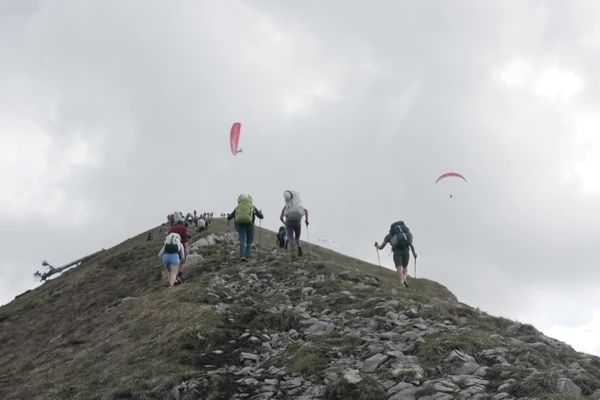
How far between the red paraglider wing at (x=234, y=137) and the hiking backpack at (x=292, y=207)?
865cm

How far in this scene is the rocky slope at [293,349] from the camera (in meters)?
8.63

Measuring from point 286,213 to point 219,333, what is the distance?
971cm

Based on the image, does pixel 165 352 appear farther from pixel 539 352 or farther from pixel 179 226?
pixel 179 226

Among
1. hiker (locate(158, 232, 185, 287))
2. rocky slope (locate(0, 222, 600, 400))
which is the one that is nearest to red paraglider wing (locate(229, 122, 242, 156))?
hiker (locate(158, 232, 185, 287))

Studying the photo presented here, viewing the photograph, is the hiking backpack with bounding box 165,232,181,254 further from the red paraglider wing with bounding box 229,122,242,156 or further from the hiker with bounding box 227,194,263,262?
the red paraglider wing with bounding box 229,122,242,156

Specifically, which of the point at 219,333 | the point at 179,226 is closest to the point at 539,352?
the point at 219,333

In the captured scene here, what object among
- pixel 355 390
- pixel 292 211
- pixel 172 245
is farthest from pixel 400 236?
pixel 355 390

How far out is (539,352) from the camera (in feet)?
33.2

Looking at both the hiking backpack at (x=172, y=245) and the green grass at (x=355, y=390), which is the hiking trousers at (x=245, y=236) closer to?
the hiking backpack at (x=172, y=245)

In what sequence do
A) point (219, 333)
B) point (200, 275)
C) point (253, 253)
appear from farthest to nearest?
point (253, 253) < point (200, 275) < point (219, 333)

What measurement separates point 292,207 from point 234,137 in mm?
10156

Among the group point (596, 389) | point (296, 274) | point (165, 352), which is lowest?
point (596, 389)

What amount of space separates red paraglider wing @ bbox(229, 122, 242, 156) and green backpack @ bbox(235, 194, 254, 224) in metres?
7.85

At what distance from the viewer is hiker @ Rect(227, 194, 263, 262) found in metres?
22.1
